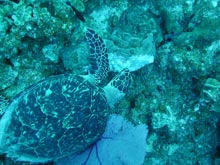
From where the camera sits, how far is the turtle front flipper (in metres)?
3.10

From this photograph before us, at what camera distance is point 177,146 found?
10.7 ft

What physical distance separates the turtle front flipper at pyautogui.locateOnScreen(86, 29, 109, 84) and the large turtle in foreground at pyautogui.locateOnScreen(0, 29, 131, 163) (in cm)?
24

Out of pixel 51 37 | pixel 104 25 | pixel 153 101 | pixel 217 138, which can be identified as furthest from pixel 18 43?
pixel 217 138

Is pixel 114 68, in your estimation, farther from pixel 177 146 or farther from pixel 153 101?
pixel 177 146

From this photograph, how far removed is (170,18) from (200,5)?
396 mm

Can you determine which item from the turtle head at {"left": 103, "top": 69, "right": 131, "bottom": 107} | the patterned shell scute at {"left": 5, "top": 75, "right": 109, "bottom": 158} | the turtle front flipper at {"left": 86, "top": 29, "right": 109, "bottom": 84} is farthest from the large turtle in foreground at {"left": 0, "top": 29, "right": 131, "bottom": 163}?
the turtle front flipper at {"left": 86, "top": 29, "right": 109, "bottom": 84}

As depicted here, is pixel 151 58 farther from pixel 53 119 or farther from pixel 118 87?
pixel 53 119

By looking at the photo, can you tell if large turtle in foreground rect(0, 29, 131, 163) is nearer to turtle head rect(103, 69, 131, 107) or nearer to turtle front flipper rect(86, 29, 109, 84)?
turtle head rect(103, 69, 131, 107)

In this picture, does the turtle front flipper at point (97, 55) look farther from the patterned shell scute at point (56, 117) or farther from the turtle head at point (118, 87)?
the patterned shell scute at point (56, 117)

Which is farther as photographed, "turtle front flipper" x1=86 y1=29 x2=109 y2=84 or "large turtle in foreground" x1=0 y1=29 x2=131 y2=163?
"turtle front flipper" x1=86 y1=29 x2=109 y2=84

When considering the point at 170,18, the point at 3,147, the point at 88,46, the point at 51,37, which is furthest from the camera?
the point at 170,18

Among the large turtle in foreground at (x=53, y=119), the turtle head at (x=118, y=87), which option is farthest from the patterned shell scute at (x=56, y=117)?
the turtle head at (x=118, y=87)

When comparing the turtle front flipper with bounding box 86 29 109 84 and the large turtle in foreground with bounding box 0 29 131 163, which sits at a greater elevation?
the turtle front flipper with bounding box 86 29 109 84

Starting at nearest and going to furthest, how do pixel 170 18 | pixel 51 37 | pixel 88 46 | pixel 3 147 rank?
pixel 3 147 < pixel 51 37 < pixel 88 46 < pixel 170 18
